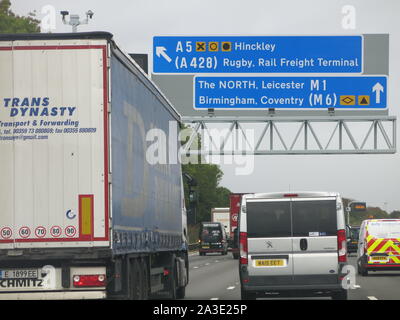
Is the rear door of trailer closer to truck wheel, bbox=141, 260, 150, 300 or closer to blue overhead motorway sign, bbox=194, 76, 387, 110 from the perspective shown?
truck wheel, bbox=141, 260, 150, 300

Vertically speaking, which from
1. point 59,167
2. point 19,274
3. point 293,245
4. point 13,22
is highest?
point 13,22

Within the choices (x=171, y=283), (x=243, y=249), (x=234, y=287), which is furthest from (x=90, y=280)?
(x=234, y=287)

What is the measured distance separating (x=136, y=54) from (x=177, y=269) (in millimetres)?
17277

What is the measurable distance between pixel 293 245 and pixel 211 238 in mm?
46738

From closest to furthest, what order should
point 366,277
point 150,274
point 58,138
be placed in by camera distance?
point 58,138, point 150,274, point 366,277

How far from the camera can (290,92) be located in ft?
126

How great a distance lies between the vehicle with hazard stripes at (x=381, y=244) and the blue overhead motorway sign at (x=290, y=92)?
837cm

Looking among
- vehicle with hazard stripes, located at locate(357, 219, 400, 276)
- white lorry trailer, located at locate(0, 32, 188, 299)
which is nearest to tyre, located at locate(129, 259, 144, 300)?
white lorry trailer, located at locate(0, 32, 188, 299)

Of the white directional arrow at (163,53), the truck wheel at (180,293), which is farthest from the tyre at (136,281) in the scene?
the white directional arrow at (163,53)

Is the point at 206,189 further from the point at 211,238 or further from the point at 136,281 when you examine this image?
the point at 136,281

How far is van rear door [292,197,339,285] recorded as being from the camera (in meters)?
17.8

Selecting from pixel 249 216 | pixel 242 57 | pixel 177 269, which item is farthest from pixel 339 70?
pixel 249 216

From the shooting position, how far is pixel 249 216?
1812 cm
